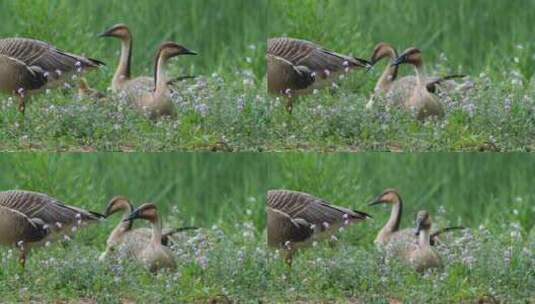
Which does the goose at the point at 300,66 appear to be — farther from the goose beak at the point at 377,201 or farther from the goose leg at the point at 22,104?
the goose leg at the point at 22,104

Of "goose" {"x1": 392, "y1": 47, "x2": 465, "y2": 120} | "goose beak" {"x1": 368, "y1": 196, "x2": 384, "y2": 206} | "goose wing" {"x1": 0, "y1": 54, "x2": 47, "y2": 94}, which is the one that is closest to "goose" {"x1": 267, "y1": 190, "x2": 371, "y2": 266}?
"goose beak" {"x1": 368, "y1": 196, "x2": 384, "y2": 206}

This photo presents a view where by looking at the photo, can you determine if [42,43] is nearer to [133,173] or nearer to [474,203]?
[133,173]

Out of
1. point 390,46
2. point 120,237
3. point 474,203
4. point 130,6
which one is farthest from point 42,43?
point 474,203

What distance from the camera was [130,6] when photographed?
10984mm

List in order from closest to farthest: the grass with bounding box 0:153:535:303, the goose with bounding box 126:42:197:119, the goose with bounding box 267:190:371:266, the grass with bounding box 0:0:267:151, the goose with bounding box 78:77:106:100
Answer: the grass with bounding box 0:153:535:303
the goose with bounding box 267:190:371:266
the grass with bounding box 0:0:267:151
the goose with bounding box 126:42:197:119
the goose with bounding box 78:77:106:100

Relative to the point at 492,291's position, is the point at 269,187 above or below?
above

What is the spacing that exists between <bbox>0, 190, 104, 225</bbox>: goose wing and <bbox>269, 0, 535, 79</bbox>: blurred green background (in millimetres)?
2026

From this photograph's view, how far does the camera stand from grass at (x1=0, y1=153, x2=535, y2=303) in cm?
1043

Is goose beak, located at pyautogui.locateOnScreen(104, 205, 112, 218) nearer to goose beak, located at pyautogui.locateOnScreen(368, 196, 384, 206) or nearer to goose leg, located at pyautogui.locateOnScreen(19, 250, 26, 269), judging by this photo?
goose leg, located at pyautogui.locateOnScreen(19, 250, 26, 269)

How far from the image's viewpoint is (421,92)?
1082cm

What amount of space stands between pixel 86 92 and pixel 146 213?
1075 mm

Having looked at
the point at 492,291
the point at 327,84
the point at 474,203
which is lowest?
the point at 492,291

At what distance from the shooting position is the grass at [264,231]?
10.4 meters

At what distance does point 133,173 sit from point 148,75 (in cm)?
82
